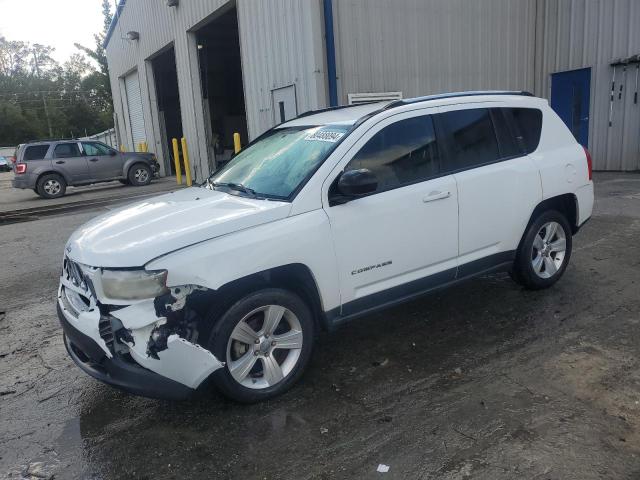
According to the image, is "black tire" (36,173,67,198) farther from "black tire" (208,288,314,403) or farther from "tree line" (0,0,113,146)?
"tree line" (0,0,113,146)

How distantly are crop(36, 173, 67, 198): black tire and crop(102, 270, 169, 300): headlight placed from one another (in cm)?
1571

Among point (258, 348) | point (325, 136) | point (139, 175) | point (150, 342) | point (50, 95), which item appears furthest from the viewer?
point (50, 95)

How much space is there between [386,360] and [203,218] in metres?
1.73

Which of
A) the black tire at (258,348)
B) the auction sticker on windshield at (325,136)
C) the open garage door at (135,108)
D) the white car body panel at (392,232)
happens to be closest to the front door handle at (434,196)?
the white car body panel at (392,232)

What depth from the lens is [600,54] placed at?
1278cm

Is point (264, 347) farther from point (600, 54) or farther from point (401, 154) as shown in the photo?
point (600, 54)

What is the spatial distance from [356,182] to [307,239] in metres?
0.50

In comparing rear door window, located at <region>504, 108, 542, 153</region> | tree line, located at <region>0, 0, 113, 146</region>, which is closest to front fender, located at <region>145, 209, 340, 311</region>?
rear door window, located at <region>504, 108, 542, 153</region>

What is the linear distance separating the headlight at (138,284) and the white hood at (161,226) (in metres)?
0.06

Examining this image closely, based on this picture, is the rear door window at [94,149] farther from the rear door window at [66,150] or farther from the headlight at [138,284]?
the headlight at [138,284]

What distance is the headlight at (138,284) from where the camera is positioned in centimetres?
286

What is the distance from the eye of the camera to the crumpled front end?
2.86m

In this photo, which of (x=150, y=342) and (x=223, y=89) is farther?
(x=223, y=89)

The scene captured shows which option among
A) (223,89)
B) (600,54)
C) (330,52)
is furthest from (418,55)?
(223,89)
